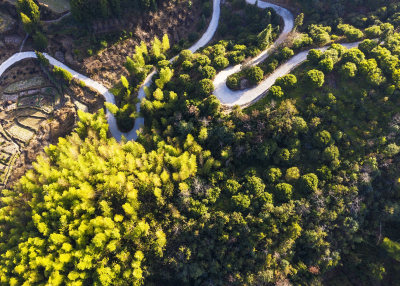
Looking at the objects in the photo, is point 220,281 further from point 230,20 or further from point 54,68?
point 230,20

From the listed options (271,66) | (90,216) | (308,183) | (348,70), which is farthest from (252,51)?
(90,216)

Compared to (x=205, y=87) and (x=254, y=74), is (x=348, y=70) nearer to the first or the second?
(x=254, y=74)

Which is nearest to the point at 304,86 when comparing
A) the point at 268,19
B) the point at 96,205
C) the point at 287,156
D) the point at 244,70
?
the point at 244,70

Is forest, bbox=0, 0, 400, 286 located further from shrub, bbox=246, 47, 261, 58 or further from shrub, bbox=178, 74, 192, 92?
shrub, bbox=246, 47, 261, 58

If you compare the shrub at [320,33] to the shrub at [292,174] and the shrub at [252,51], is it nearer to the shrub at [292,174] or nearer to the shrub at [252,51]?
the shrub at [252,51]

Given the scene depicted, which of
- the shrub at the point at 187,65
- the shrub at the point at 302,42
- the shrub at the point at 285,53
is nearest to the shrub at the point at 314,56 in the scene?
the shrub at the point at 285,53

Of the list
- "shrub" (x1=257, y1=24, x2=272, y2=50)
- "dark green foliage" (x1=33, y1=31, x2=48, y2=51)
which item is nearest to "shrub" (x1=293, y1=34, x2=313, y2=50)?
"shrub" (x1=257, y1=24, x2=272, y2=50)
